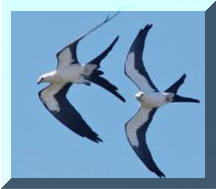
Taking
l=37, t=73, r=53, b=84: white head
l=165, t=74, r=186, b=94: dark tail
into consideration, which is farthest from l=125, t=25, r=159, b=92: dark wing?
l=37, t=73, r=53, b=84: white head

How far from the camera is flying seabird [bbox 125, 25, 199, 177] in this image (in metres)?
23.9

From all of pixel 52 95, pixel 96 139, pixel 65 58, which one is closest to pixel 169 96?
pixel 96 139

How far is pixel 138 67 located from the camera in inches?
949

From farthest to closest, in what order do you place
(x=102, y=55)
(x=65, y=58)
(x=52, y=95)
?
(x=52, y=95)
(x=65, y=58)
(x=102, y=55)

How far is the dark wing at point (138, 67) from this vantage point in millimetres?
23870

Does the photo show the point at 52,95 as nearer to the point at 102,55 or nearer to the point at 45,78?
the point at 45,78

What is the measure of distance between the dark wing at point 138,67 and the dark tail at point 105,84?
0.87 m

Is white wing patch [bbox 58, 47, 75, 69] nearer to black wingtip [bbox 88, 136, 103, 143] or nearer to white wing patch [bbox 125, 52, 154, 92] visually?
white wing patch [bbox 125, 52, 154, 92]

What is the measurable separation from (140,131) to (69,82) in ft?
4.10

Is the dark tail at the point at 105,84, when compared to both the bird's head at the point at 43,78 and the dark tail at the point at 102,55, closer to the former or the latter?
the dark tail at the point at 102,55

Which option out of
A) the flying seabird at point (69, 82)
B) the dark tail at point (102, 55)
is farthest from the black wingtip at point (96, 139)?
the dark tail at point (102, 55)

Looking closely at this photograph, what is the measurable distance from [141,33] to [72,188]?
11.5ft

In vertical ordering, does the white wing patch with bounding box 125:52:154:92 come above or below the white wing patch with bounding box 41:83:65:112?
above
